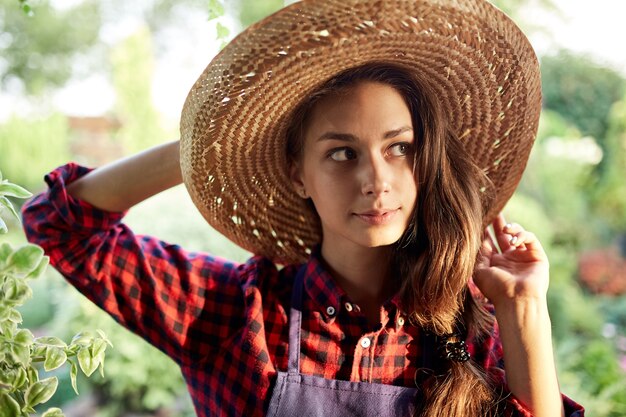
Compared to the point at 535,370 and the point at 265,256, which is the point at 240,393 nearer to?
the point at 265,256

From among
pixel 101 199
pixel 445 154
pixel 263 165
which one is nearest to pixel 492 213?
pixel 445 154

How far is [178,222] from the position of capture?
2.81m

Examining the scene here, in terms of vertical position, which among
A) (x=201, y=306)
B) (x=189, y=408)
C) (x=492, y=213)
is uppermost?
(x=492, y=213)

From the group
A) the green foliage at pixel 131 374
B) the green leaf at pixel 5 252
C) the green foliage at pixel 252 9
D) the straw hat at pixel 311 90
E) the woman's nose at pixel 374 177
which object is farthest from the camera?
the green foliage at pixel 252 9

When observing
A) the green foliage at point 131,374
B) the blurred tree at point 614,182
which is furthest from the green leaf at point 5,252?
the blurred tree at point 614,182

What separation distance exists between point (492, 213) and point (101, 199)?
2.70 ft

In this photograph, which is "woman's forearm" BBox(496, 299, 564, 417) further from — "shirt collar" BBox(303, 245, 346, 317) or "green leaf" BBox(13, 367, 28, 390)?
"green leaf" BBox(13, 367, 28, 390)

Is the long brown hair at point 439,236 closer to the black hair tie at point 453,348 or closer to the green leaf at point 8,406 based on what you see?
the black hair tie at point 453,348

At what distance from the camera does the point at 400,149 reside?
1171 mm

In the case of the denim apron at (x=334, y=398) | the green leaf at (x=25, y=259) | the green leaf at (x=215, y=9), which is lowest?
the denim apron at (x=334, y=398)

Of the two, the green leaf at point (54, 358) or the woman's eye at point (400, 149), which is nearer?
the green leaf at point (54, 358)

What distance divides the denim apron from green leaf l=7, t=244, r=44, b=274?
0.55m

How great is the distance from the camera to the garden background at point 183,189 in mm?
2732

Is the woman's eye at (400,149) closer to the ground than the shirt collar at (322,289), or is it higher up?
higher up
